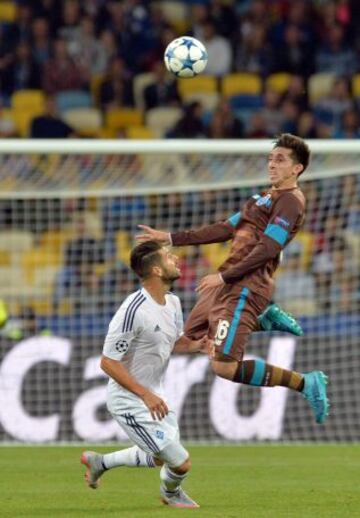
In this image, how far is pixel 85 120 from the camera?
17672 millimetres

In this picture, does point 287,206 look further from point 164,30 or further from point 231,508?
point 164,30

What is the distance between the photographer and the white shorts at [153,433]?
8.10 m

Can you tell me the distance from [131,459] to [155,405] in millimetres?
508

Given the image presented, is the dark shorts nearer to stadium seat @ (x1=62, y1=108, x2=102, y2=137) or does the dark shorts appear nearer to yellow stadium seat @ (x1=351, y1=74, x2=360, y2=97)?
stadium seat @ (x1=62, y1=108, x2=102, y2=137)

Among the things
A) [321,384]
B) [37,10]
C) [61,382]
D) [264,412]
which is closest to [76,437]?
[61,382]

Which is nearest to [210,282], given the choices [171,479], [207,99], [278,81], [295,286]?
[171,479]

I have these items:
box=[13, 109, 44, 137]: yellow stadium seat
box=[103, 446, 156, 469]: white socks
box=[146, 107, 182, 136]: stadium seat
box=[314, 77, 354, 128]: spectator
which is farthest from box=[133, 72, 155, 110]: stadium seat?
box=[103, 446, 156, 469]: white socks

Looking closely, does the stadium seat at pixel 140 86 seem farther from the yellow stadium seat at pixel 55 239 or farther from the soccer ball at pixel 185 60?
the soccer ball at pixel 185 60

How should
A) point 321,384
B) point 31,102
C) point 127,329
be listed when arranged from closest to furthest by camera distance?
point 127,329, point 321,384, point 31,102

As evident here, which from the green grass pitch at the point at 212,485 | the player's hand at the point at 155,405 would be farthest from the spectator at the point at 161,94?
the player's hand at the point at 155,405

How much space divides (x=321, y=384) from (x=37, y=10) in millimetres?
10543

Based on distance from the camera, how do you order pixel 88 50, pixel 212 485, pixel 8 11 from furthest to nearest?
pixel 8 11, pixel 88 50, pixel 212 485

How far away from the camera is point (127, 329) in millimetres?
8148

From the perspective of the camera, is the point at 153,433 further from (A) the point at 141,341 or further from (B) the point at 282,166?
(B) the point at 282,166
